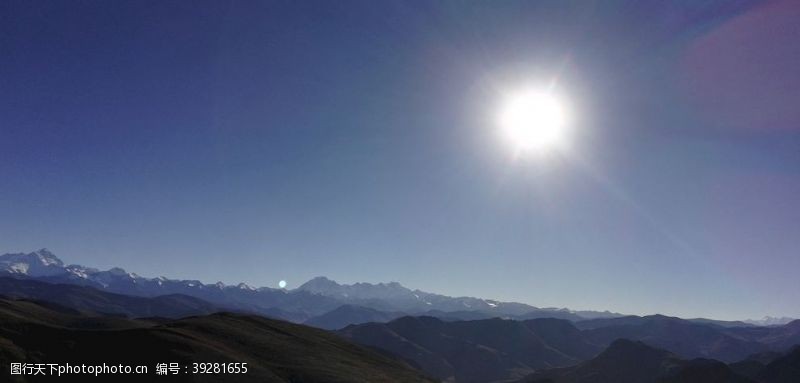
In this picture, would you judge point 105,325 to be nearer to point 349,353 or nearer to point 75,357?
point 349,353

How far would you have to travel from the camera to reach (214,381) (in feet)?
262

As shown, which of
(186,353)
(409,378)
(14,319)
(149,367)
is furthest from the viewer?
(409,378)

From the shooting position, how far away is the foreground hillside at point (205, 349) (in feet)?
266

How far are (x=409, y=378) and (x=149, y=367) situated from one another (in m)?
72.0

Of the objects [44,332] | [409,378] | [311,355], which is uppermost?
[44,332]

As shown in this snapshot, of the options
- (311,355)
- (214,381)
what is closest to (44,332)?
(214,381)

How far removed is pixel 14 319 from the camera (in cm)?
9231

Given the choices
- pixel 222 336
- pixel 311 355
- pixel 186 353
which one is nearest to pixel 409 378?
pixel 311 355

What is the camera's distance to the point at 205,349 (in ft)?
302

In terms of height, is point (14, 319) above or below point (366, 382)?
above

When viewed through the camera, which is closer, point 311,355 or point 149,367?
point 149,367

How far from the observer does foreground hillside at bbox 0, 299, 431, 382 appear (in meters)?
81.0

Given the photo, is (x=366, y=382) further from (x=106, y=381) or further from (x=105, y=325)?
(x=105, y=325)

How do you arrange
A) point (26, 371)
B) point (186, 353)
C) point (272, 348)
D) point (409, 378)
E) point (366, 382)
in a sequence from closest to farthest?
point (26, 371) < point (186, 353) < point (366, 382) < point (272, 348) < point (409, 378)
